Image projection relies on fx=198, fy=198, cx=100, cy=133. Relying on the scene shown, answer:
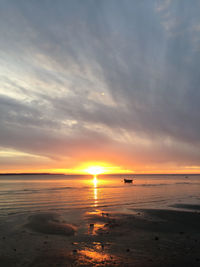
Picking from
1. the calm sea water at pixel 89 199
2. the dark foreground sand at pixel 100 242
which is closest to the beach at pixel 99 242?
the dark foreground sand at pixel 100 242

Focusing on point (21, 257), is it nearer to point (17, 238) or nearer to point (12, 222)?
point (17, 238)

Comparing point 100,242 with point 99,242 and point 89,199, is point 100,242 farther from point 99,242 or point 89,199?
point 89,199

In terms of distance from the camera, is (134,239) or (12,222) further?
(12,222)

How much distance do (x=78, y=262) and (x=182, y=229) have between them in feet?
39.9

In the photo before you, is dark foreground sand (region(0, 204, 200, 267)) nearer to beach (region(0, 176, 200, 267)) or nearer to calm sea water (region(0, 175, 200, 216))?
beach (region(0, 176, 200, 267))

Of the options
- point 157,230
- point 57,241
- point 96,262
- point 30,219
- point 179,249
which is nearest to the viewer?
point 96,262

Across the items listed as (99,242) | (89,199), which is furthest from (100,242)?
(89,199)

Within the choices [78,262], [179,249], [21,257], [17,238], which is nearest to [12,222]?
[17,238]

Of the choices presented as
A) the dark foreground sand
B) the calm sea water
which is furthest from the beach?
the calm sea water

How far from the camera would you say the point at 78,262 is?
11188 mm

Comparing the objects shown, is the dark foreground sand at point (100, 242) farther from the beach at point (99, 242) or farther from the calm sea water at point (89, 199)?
the calm sea water at point (89, 199)

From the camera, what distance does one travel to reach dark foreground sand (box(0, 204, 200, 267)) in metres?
11.5

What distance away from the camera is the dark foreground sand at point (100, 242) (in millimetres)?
11477

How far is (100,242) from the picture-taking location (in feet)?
48.3
